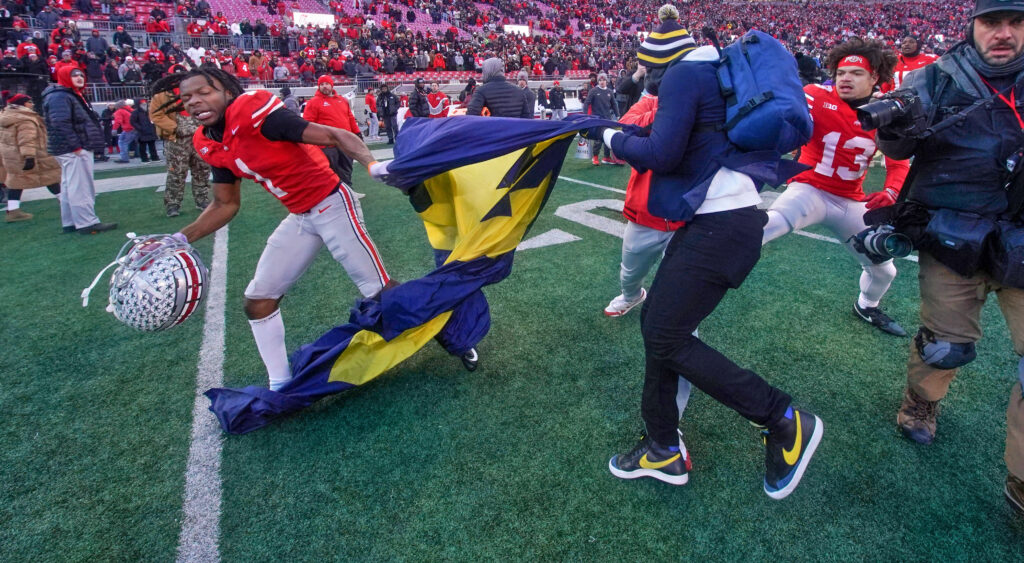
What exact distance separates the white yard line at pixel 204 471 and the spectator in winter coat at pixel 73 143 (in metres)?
4.69

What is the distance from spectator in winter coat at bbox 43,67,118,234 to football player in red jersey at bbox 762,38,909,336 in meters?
8.53

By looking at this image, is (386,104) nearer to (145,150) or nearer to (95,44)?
(145,150)

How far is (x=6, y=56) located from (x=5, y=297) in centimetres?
1373

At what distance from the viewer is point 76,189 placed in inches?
290

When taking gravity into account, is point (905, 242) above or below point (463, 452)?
above

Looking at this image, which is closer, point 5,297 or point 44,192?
point 5,297

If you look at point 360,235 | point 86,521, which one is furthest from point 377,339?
point 86,521

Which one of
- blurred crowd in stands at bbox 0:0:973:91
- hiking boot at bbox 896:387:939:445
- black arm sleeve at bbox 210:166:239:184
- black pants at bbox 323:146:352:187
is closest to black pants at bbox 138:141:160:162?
blurred crowd in stands at bbox 0:0:973:91

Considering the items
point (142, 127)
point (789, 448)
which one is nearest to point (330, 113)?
point (789, 448)

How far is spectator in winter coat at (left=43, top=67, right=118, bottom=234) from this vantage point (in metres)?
7.16

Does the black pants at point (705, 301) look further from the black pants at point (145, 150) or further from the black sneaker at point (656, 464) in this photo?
the black pants at point (145, 150)

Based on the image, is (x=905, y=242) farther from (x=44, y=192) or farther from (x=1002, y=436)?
(x=44, y=192)

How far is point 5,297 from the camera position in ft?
17.3

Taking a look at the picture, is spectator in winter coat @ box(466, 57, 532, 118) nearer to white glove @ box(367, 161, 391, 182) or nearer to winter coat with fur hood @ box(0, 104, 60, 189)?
white glove @ box(367, 161, 391, 182)
